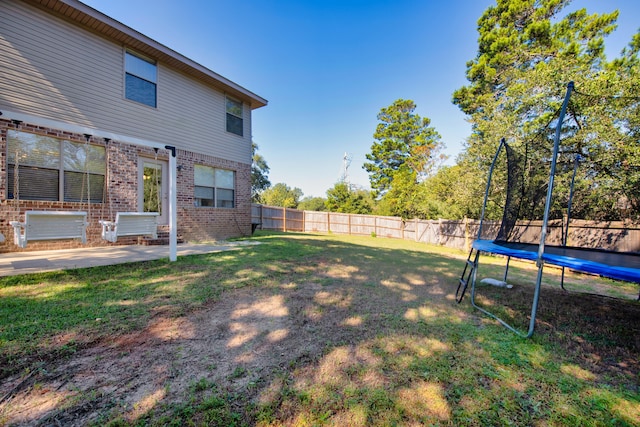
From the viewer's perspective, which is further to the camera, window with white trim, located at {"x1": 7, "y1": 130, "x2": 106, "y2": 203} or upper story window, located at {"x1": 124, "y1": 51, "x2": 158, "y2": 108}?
upper story window, located at {"x1": 124, "y1": 51, "x2": 158, "y2": 108}

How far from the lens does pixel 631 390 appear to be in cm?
182

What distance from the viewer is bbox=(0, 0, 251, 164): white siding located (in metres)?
5.32

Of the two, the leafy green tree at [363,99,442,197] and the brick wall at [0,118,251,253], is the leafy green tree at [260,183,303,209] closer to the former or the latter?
the leafy green tree at [363,99,442,197]

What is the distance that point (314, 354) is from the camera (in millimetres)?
2105

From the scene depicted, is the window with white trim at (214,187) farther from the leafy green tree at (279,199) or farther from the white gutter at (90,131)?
the leafy green tree at (279,199)

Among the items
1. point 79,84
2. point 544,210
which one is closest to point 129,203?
point 79,84

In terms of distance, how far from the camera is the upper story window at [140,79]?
690 cm

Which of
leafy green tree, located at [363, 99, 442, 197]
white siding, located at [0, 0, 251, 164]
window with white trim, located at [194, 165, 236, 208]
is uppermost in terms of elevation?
leafy green tree, located at [363, 99, 442, 197]

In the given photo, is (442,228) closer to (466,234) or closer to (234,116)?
(466,234)

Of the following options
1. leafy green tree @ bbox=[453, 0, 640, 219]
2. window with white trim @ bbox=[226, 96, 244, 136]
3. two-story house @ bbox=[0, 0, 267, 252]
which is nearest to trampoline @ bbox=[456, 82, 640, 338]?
leafy green tree @ bbox=[453, 0, 640, 219]

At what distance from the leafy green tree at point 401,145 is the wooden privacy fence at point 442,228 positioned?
32.1 ft

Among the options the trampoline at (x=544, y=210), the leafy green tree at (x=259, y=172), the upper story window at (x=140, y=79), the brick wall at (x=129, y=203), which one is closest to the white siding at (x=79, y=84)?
the upper story window at (x=140, y=79)

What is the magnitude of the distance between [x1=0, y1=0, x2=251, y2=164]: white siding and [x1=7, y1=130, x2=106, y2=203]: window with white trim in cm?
57

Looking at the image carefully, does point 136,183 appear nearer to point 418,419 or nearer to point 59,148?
point 59,148
